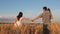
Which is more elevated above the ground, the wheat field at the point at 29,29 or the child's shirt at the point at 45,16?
the child's shirt at the point at 45,16

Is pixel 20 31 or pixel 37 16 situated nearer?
pixel 20 31

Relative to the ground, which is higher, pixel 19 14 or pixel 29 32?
pixel 19 14

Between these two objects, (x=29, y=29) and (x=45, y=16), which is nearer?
(x=29, y=29)

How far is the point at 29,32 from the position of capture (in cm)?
755

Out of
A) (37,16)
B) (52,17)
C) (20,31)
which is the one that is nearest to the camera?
(20,31)

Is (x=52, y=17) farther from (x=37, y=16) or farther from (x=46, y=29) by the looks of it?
(x=46, y=29)

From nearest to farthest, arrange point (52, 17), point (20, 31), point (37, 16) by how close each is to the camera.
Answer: point (20, 31) → point (37, 16) → point (52, 17)

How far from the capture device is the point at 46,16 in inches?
356

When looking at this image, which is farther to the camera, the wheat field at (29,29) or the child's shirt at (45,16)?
the child's shirt at (45,16)

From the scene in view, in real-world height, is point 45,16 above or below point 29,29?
above

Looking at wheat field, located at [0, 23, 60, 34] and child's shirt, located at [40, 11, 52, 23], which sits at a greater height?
child's shirt, located at [40, 11, 52, 23]

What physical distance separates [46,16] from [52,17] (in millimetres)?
662

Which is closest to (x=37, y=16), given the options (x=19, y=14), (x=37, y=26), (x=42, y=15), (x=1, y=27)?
(x=42, y=15)

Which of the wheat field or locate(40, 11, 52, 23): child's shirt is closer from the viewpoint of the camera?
the wheat field
